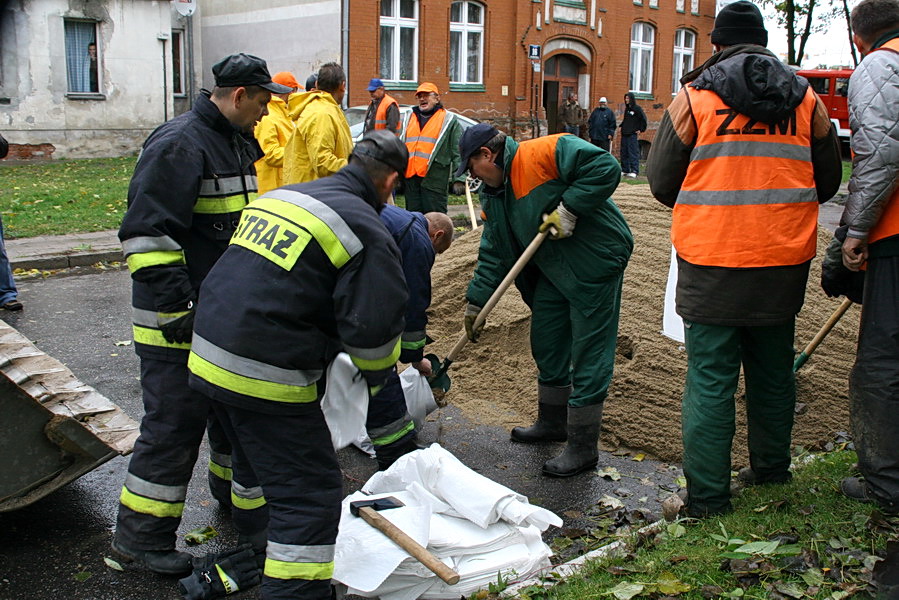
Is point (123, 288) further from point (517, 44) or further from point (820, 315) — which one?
point (517, 44)

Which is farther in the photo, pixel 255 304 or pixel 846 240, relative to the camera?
pixel 846 240

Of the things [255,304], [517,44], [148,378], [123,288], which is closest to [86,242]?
[123,288]

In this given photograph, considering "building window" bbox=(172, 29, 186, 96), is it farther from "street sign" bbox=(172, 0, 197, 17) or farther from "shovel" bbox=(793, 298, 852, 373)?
"shovel" bbox=(793, 298, 852, 373)

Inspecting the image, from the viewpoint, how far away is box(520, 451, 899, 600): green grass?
2.96 metres

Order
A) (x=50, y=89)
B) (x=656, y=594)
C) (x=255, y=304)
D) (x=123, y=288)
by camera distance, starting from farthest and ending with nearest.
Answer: (x=50, y=89)
(x=123, y=288)
(x=656, y=594)
(x=255, y=304)

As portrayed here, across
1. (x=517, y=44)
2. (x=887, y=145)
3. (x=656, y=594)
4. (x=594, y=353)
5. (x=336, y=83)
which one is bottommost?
(x=656, y=594)

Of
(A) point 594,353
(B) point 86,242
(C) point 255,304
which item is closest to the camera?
(C) point 255,304

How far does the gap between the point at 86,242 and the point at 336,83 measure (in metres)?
4.82

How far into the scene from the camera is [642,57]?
28875mm

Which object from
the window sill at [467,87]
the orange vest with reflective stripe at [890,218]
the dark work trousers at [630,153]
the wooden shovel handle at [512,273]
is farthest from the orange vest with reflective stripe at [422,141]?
the window sill at [467,87]

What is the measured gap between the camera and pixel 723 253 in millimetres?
3490

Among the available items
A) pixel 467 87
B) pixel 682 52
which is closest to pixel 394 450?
pixel 467 87

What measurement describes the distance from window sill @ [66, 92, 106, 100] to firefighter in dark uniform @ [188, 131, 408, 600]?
19880 millimetres

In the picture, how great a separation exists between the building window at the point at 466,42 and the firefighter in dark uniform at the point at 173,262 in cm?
2056
